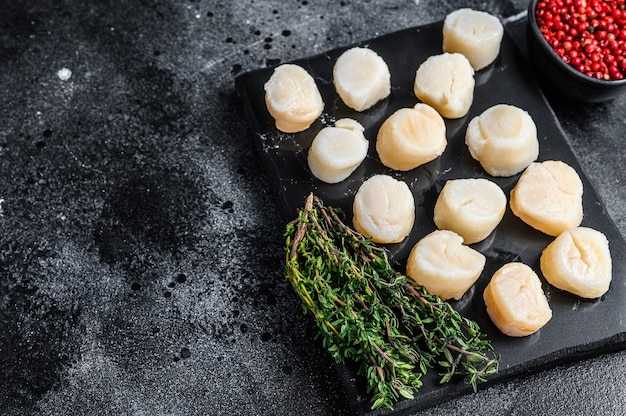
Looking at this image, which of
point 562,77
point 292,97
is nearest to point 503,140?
point 562,77

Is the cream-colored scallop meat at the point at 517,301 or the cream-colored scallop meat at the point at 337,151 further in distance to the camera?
the cream-colored scallop meat at the point at 337,151

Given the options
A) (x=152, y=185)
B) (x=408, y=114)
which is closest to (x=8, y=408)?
(x=152, y=185)

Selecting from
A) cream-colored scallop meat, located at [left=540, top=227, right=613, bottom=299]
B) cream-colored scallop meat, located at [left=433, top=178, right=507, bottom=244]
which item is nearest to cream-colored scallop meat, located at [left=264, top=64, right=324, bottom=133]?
cream-colored scallop meat, located at [left=433, top=178, right=507, bottom=244]

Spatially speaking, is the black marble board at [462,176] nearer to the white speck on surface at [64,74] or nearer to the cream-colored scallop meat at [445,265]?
the cream-colored scallop meat at [445,265]

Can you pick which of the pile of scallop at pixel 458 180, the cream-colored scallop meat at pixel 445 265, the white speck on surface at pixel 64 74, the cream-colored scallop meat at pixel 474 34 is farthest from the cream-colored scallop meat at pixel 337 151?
the white speck on surface at pixel 64 74

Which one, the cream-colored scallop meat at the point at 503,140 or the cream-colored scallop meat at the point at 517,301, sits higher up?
the cream-colored scallop meat at the point at 503,140

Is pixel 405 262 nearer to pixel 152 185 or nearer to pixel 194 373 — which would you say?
pixel 194 373

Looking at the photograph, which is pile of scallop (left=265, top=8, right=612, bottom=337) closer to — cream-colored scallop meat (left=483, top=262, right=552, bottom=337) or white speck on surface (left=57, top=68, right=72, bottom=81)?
cream-colored scallop meat (left=483, top=262, right=552, bottom=337)
